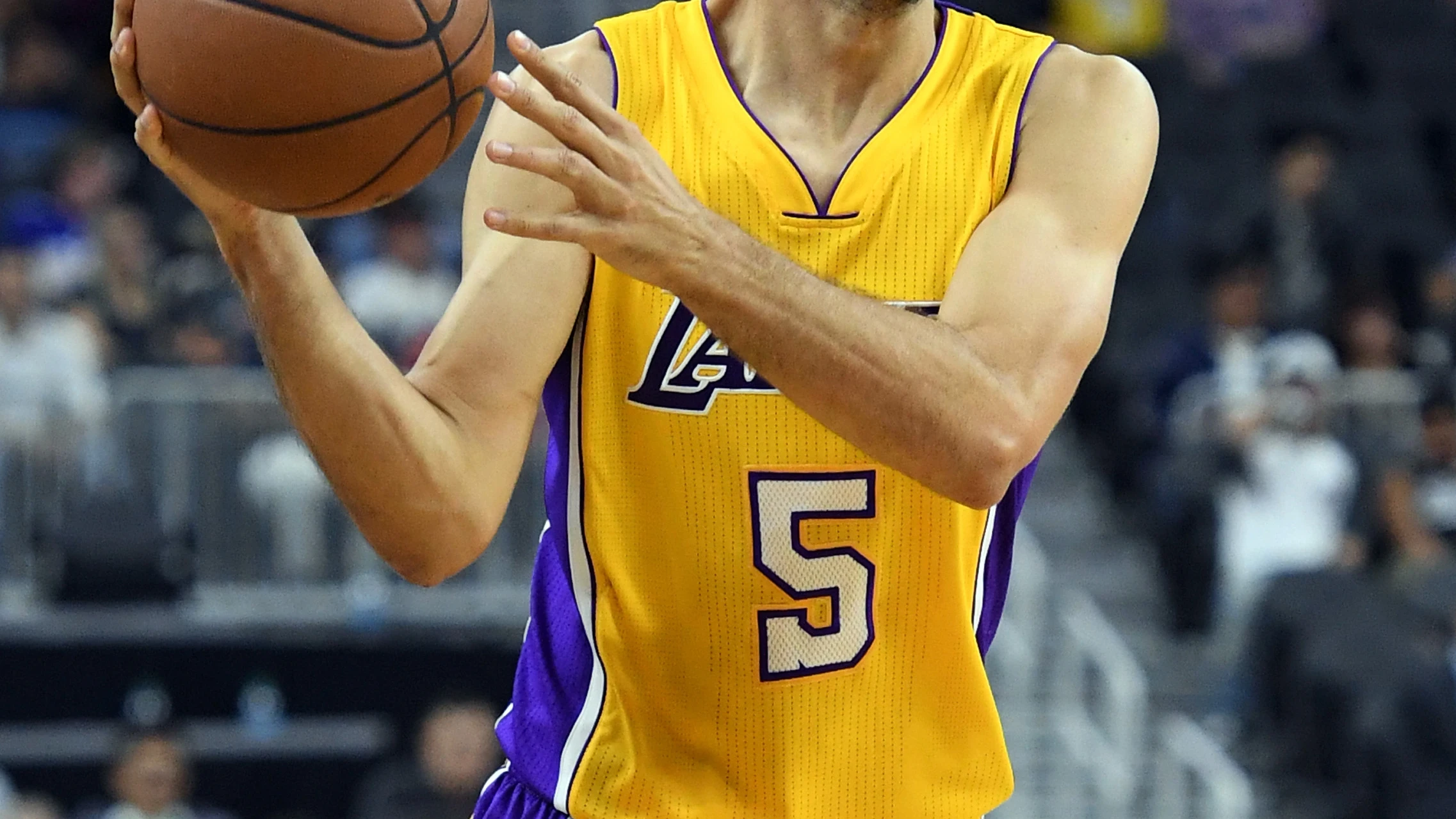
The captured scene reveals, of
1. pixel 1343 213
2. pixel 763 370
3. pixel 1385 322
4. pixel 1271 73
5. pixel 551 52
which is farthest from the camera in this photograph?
pixel 1271 73

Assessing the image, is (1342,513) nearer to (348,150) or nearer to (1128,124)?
(1128,124)

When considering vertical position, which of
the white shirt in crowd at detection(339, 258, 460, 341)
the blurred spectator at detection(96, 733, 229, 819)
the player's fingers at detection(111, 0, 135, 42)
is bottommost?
the blurred spectator at detection(96, 733, 229, 819)

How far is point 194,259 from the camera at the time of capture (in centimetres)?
1058

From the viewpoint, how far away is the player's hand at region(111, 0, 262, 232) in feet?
8.43

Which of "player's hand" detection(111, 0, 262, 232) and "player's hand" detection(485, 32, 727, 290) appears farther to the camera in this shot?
"player's hand" detection(111, 0, 262, 232)

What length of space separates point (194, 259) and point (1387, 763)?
6322 millimetres

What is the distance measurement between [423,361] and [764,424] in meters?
0.51

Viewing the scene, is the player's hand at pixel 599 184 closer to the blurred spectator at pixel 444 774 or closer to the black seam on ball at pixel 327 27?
the black seam on ball at pixel 327 27

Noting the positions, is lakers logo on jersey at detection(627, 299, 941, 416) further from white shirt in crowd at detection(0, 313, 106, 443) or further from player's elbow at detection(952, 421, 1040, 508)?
white shirt in crowd at detection(0, 313, 106, 443)

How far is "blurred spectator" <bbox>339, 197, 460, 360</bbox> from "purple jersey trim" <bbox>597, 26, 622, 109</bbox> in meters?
6.65

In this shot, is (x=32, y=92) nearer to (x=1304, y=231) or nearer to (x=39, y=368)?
(x=39, y=368)

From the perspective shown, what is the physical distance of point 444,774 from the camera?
8.00 metres

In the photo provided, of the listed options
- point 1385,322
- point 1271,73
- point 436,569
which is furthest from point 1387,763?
point 436,569

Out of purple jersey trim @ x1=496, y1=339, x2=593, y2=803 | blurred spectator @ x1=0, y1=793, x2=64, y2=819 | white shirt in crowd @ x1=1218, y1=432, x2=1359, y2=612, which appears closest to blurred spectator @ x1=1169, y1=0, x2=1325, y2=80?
white shirt in crowd @ x1=1218, y1=432, x2=1359, y2=612
